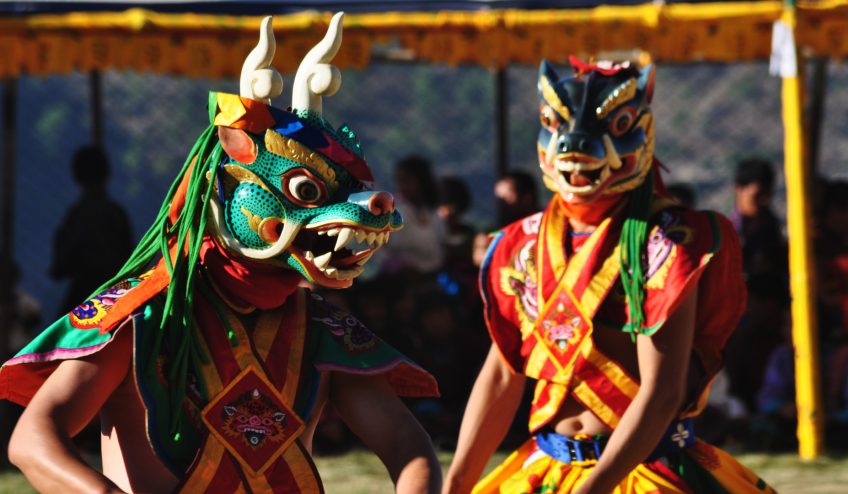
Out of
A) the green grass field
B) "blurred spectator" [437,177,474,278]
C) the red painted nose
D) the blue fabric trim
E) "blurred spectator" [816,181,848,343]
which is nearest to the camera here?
the red painted nose

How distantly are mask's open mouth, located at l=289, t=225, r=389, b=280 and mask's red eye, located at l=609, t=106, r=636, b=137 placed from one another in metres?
1.46

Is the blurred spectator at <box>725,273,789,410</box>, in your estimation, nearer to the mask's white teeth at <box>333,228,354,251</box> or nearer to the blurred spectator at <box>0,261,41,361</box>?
the blurred spectator at <box>0,261,41,361</box>

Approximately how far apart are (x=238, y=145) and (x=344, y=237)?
28 centimetres

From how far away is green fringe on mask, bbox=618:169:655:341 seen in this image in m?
4.25

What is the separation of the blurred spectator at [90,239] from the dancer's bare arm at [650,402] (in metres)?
4.43

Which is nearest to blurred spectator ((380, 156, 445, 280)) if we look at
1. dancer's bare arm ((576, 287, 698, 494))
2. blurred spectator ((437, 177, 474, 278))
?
blurred spectator ((437, 177, 474, 278))

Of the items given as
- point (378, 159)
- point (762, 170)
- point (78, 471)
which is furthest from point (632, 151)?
point (378, 159)

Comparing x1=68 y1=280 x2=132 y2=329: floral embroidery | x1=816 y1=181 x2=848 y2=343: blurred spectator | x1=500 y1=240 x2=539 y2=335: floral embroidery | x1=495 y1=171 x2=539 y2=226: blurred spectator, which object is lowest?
x1=816 y1=181 x2=848 y2=343: blurred spectator

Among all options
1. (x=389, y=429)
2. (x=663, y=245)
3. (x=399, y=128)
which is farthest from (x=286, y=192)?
(x=399, y=128)

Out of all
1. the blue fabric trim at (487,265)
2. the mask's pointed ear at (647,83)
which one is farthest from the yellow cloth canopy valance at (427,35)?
the blue fabric trim at (487,265)

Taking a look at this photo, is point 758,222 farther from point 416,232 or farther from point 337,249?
point 337,249

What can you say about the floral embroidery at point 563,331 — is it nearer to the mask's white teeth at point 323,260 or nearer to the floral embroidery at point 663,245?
the floral embroidery at point 663,245

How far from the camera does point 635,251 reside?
435 centimetres

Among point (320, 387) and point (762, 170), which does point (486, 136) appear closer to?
point (762, 170)
